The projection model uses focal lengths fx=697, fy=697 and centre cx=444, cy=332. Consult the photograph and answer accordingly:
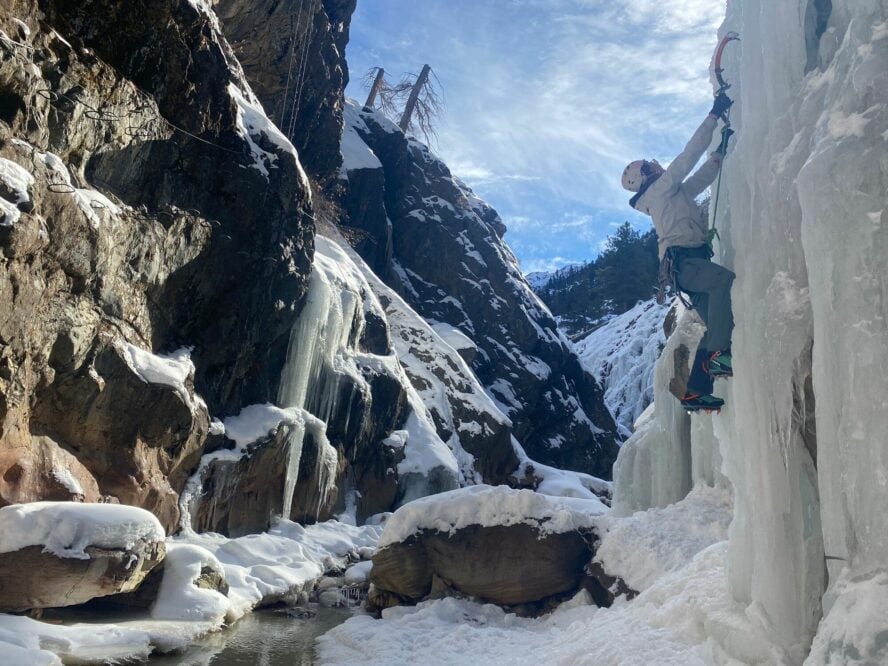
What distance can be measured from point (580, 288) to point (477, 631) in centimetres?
4688

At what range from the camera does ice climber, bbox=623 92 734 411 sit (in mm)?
4930

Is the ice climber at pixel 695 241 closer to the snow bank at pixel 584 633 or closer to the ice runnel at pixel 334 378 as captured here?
the snow bank at pixel 584 633

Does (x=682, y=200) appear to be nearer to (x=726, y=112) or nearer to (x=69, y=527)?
(x=726, y=112)

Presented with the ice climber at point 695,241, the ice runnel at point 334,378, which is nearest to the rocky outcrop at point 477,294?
the ice runnel at point 334,378

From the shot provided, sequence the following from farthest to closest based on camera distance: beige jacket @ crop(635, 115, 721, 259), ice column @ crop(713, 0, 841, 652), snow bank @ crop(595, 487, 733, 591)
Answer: snow bank @ crop(595, 487, 733, 591) → beige jacket @ crop(635, 115, 721, 259) → ice column @ crop(713, 0, 841, 652)

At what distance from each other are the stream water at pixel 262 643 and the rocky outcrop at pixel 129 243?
112 inches

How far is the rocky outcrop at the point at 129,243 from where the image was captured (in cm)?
874

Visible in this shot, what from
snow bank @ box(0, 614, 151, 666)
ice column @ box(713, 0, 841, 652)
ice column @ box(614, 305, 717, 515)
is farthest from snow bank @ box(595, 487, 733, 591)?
snow bank @ box(0, 614, 151, 666)

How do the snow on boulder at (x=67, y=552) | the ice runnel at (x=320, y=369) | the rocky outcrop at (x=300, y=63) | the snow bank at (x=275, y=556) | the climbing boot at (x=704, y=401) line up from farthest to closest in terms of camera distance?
the rocky outcrop at (x=300, y=63)
the ice runnel at (x=320, y=369)
the snow bank at (x=275, y=556)
the snow on boulder at (x=67, y=552)
the climbing boot at (x=704, y=401)

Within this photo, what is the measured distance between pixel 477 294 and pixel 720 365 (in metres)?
27.5

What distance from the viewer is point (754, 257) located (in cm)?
434

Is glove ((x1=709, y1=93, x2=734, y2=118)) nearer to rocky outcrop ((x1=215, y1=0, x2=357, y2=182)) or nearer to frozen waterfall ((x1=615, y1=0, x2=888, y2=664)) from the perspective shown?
frozen waterfall ((x1=615, y1=0, x2=888, y2=664))

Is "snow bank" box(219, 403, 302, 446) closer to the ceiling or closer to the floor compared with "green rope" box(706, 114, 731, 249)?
closer to the floor

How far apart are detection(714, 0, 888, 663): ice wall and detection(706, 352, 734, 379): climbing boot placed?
0.47m
